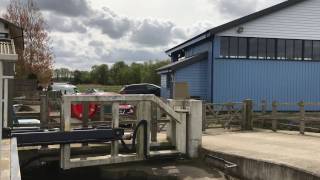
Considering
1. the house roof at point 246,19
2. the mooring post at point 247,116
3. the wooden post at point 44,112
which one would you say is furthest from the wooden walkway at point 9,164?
the house roof at point 246,19

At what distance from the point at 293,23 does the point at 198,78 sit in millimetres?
5905

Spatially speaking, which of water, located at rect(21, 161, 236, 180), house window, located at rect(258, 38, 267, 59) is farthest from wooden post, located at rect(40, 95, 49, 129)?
house window, located at rect(258, 38, 267, 59)

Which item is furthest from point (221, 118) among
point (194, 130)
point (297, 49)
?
point (297, 49)

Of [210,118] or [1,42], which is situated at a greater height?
[1,42]

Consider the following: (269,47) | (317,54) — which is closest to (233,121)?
(269,47)

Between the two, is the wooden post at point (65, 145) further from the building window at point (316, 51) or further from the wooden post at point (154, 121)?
the building window at point (316, 51)

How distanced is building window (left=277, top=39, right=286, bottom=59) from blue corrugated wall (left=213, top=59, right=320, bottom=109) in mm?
347

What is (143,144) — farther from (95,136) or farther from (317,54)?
(317,54)

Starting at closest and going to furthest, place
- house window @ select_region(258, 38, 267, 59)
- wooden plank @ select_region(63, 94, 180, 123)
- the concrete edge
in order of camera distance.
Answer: the concrete edge, wooden plank @ select_region(63, 94, 180, 123), house window @ select_region(258, 38, 267, 59)

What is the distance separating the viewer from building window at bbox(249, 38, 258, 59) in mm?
27016

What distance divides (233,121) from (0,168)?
43.9 ft

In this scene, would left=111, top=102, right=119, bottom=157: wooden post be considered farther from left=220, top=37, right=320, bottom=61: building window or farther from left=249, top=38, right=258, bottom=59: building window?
left=249, top=38, right=258, bottom=59: building window

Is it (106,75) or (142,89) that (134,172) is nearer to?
(142,89)

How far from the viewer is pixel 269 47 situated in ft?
89.9
